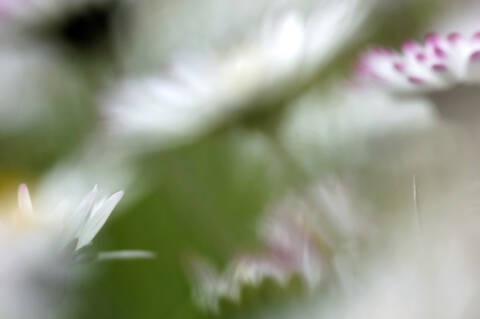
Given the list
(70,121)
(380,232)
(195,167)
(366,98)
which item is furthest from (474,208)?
(70,121)

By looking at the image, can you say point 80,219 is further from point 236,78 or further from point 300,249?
point 236,78

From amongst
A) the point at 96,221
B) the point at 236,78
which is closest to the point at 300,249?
the point at 96,221

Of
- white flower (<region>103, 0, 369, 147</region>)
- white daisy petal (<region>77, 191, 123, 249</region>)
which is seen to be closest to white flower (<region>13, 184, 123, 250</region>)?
white daisy petal (<region>77, 191, 123, 249</region>)

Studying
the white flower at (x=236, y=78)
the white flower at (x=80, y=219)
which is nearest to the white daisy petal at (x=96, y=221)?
the white flower at (x=80, y=219)

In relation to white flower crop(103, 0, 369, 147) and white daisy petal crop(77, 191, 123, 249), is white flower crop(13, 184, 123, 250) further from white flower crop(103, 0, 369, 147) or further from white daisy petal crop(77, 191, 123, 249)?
white flower crop(103, 0, 369, 147)

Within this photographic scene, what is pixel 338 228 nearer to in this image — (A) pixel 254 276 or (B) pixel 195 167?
(A) pixel 254 276
